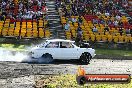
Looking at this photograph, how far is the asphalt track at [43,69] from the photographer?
68.8 feet

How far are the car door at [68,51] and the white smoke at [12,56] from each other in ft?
9.24

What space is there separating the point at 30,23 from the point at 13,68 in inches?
561

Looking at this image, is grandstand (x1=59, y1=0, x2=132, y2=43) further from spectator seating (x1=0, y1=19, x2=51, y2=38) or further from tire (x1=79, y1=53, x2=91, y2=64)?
tire (x1=79, y1=53, x2=91, y2=64)

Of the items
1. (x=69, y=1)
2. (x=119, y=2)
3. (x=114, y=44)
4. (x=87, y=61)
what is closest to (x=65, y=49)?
(x=87, y=61)

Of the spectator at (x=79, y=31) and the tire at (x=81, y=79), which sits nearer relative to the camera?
the tire at (x=81, y=79)

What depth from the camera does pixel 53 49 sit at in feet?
91.1

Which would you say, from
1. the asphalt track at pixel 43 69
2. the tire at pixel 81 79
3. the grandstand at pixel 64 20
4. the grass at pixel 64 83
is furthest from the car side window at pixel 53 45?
the tire at pixel 81 79

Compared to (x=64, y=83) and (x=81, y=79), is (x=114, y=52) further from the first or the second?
(x=81, y=79)

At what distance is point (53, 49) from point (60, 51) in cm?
56

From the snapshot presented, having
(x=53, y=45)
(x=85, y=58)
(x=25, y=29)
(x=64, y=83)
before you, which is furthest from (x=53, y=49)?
(x=25, y=29)

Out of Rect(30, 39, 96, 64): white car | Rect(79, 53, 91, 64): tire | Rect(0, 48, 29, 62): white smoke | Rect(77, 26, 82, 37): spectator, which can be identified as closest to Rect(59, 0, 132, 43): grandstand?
Rect(77, 26, 82, 37): spectator

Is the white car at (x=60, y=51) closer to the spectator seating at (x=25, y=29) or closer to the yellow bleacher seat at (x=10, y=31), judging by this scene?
the spectator seating at (x=25, y=29)

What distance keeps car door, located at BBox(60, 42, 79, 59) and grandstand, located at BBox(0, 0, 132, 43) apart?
28.0ft

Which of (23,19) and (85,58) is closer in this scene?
(85,58)
